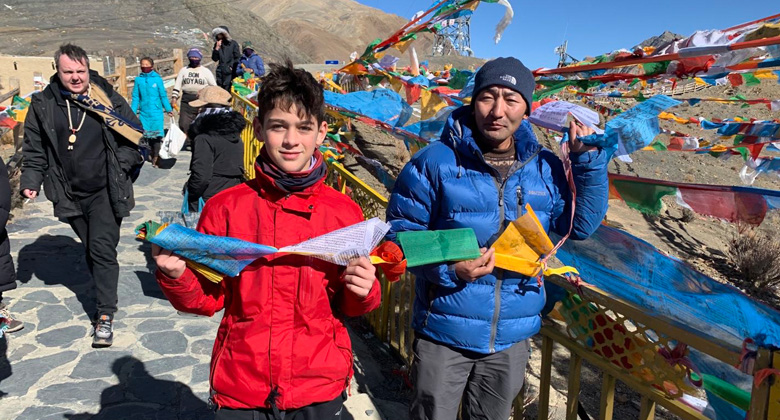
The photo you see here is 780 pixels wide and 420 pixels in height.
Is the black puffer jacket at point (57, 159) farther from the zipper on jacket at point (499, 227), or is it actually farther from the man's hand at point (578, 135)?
the man's hand at point (578, 135)

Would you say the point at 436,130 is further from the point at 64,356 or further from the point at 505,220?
the point at 64,356

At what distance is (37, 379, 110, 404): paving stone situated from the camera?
3.50 m

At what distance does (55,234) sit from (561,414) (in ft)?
20.4

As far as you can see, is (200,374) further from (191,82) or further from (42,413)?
(191,82)

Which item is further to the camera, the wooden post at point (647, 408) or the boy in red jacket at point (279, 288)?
the wooden post at point (647, 408)

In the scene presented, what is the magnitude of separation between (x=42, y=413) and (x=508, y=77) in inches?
136

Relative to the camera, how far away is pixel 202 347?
4348 millimetres

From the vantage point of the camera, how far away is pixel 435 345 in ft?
7.56

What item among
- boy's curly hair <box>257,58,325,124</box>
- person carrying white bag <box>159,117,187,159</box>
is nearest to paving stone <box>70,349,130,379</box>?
boy's curly hair <box>257,58,325,124</box>

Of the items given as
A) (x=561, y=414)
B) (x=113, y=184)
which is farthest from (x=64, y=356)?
(x=561, y=414)

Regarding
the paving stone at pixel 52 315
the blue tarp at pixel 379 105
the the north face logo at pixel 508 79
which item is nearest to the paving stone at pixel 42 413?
the paving stone at pixel 52 315

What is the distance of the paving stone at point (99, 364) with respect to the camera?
12.5 feet

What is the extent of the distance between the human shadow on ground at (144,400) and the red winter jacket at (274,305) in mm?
1816

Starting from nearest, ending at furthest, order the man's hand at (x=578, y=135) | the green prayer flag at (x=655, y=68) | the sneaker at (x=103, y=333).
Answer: the man's hand at (x=578, y=135)
the green prayer flag at (x=655, y=68)
the sneaker at (x=103, y=333)
